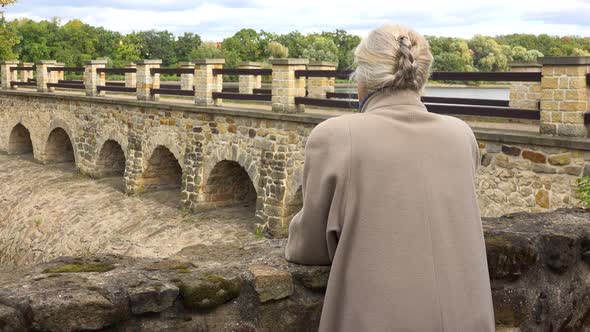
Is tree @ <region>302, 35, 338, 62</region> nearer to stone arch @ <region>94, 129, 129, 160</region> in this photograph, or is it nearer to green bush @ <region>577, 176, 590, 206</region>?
stone arch @ <region>94, 129, 129, 160</region>

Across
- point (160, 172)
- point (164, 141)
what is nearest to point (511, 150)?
point (164, 141)

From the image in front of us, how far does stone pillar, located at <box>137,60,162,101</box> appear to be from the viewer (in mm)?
17031

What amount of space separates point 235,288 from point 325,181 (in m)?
0.57

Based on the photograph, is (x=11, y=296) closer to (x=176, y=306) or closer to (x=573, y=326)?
(x=176, y=306)

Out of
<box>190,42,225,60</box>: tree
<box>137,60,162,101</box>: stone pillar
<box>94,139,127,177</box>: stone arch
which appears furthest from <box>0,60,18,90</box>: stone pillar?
<box>190,42,225,60</box>: tree

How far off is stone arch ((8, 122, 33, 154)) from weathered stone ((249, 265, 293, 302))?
74.8 ft

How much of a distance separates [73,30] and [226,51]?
1165cm

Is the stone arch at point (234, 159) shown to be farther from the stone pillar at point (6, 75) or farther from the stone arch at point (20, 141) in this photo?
the stone pillar at point (6, 75)

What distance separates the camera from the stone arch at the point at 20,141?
24.1 m

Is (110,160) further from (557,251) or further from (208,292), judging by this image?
(208,292)

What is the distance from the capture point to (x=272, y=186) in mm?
12758

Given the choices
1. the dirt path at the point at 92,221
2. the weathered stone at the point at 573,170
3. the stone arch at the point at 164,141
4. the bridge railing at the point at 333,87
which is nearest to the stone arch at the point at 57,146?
the dirt path at the point at 92,221

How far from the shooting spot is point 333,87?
15219 mm

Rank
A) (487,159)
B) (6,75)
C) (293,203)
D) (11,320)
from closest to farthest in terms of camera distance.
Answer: (11,320) < (487,159) < (293,203) < (6,75)
